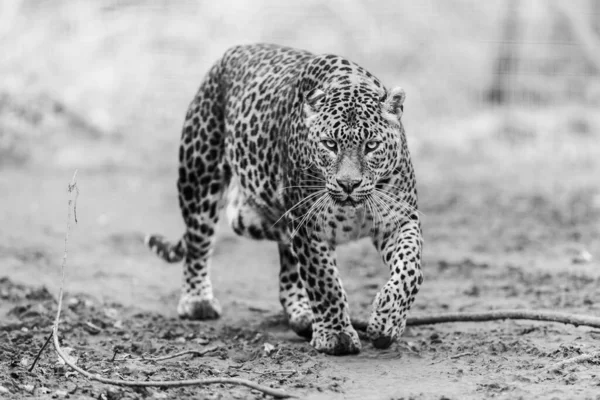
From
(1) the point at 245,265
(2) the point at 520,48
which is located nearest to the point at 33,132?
(1) the point at 245,265

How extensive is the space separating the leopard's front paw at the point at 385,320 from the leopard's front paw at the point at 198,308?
1.87 meters

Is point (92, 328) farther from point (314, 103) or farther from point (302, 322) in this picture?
point (314, 103)

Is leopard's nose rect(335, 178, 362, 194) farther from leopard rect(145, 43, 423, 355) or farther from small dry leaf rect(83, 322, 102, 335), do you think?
small dry leaf rect(83, 322, 102, 335)

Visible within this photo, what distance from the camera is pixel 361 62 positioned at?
16.0 meters

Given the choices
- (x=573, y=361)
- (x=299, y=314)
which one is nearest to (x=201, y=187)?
(x=299, y=314)

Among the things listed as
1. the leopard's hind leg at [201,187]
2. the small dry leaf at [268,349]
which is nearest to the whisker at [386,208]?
the small dry leaf at [268,349]

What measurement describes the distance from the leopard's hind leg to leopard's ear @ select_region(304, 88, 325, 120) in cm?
147

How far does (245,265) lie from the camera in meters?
9.04

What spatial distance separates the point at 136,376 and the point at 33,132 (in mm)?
8974

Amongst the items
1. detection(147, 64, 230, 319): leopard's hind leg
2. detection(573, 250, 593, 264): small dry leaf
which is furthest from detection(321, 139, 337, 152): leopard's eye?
detection(573, 250, 593, 264): small dry leaf

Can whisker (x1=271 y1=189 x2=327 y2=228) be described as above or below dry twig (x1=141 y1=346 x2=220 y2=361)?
above

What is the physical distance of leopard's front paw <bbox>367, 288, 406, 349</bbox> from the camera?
538 centimetres

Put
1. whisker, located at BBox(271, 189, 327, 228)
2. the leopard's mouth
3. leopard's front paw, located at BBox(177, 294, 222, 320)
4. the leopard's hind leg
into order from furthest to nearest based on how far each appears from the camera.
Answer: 1. leopard's front paw, located at BBox(177, 294, 222, 320)
2. the leopard's hind leg
3. whisker, located at BBox(271, 189, 327, 228)
4. the leopard's mouth

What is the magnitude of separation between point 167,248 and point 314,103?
89.5 inches
